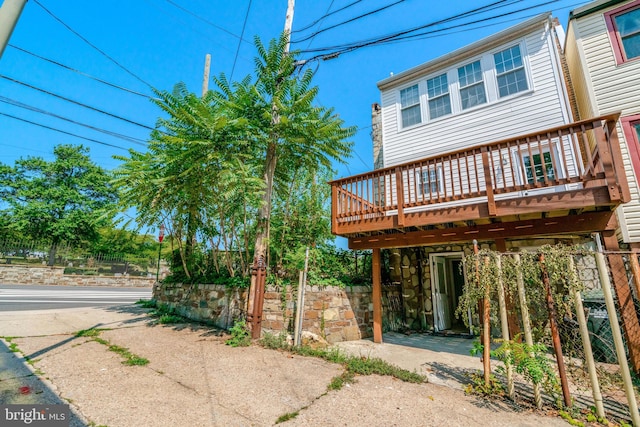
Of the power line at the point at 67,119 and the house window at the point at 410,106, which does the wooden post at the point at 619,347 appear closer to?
the house window at the point at 410,106

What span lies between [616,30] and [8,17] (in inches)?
436

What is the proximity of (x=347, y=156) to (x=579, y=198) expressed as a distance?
455 centimetres

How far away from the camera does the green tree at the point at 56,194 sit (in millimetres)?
22016

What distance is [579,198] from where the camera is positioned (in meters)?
4.15

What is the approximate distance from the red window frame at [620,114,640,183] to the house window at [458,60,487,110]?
9.70 feet

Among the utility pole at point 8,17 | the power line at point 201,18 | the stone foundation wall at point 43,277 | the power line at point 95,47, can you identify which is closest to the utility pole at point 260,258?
the power line at point 201,18

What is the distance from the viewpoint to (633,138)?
593cm

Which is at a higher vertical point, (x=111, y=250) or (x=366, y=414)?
(x=111, y=250)

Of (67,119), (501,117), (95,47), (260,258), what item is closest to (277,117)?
(260,258)

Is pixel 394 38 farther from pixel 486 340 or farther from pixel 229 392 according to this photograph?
pixel 229 392

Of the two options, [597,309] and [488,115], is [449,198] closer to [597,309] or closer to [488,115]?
[597,309]

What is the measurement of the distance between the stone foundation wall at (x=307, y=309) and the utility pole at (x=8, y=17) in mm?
5239

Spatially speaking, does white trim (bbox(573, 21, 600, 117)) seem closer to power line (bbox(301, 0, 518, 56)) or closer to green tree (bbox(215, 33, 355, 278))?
power line (bbox(301, 0, 518, 56))

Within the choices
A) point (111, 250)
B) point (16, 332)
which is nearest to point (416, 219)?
point (16, 332)
